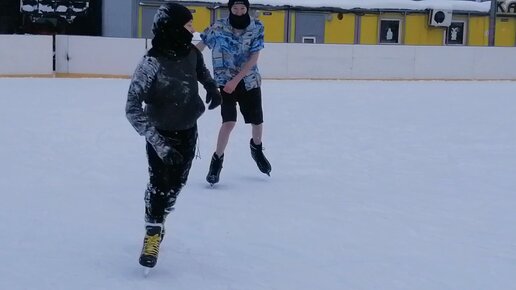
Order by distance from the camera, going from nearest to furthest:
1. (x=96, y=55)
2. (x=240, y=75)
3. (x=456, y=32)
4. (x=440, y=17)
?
(x=240, y=75)
(x=96, y=55)
(x=440, y=17)
(x=456, y=32)

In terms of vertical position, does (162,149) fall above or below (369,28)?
below

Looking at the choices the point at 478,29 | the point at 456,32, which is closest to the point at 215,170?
the point at 456,32

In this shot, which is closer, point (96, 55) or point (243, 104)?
point (243, 104)

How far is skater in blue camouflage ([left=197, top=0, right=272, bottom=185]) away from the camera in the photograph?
5012 mm

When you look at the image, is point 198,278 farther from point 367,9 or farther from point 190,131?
point 367,9

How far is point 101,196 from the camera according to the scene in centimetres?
477

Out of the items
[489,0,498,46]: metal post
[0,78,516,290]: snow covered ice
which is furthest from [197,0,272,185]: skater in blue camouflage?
[489,0,498,46]: metal post

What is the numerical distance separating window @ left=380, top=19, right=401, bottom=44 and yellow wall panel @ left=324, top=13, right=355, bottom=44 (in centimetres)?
95

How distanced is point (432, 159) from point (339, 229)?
2731mm

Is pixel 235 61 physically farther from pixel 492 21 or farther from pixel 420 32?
pixel 492 21

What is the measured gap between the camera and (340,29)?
77.2 ft

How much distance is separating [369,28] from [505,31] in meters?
4.40

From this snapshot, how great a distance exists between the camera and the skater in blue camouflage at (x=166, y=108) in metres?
3.06

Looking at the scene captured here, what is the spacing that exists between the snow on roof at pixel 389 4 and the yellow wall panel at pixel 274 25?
269mm
